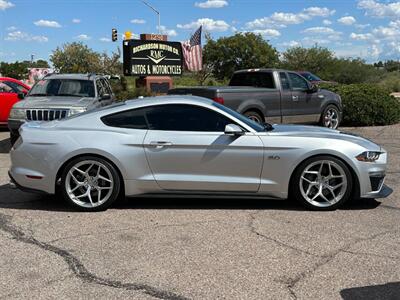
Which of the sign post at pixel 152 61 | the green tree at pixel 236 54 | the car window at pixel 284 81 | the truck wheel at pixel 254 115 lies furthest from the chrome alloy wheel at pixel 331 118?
the green tree at pixel 236 54

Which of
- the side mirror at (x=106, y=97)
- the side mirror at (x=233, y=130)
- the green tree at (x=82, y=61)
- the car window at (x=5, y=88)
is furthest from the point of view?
the green tree at (x=82, y=61)

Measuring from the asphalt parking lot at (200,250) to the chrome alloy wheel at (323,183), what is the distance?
0.20m

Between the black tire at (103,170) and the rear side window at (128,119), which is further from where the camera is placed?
the rear side window at (128,119)

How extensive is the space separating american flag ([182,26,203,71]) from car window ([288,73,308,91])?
1636 cm

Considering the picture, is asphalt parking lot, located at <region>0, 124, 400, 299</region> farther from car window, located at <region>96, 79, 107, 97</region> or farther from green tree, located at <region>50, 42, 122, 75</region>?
green tree, located at <region>50, 42, 122, 75</region>

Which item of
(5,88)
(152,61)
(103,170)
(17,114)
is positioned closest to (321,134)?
(103,170)

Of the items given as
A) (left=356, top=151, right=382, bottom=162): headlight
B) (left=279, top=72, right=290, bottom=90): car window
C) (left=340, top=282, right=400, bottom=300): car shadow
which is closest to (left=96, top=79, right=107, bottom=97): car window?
(left=279, top=72, right=290, bottom=90): car window

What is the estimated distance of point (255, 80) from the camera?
535 inches

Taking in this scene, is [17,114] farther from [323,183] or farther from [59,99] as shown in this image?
[323,183]

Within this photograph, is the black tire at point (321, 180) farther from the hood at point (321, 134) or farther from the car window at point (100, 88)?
the car window at point (100, 88)

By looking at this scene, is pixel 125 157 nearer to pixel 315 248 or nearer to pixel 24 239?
pixel 24 239

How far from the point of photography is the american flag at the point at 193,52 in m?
29.4

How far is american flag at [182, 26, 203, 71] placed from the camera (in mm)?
29375

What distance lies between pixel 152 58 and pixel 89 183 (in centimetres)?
1638
